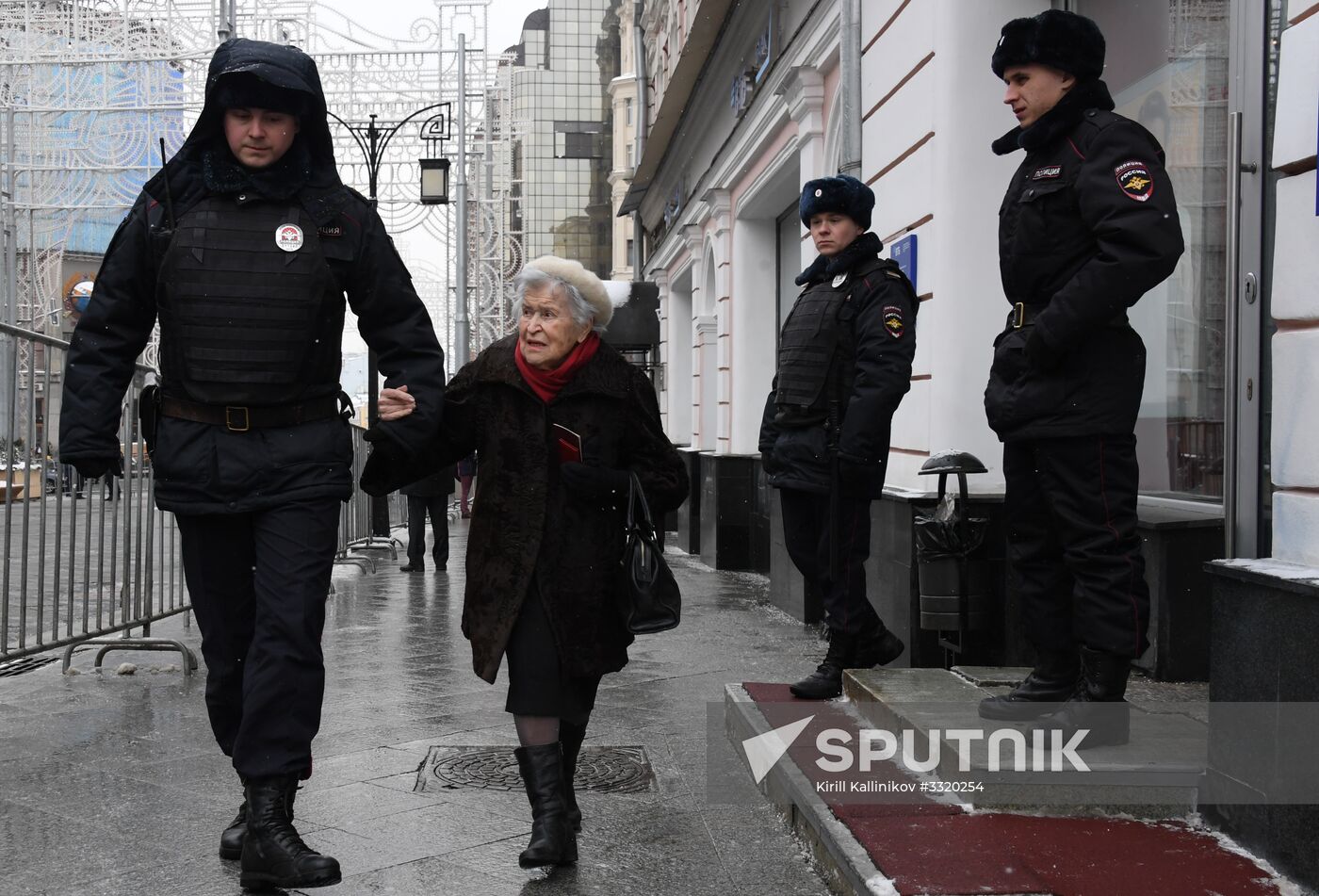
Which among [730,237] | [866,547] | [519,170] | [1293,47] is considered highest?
[519,170]

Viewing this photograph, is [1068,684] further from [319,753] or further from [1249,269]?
[319,753]

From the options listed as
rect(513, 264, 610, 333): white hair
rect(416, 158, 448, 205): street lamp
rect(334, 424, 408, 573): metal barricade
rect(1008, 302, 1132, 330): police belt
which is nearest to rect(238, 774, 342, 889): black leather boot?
rect(513, 264, 610, 333): white hair

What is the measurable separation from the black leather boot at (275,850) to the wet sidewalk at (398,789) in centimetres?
14

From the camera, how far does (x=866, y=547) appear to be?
5.75 meters

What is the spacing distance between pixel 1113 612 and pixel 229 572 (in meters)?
2.52

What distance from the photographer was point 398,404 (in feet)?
Result: 13.3

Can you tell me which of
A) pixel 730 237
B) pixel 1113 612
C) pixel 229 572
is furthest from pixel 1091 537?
pixel 730 237

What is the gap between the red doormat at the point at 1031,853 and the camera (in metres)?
3.36

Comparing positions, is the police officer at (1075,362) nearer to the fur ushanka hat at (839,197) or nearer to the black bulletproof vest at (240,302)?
the fur ushanka hat at (839,197)

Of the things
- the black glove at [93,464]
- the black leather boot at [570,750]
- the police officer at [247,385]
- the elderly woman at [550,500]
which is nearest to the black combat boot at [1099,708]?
the elderly woman at [550,500]

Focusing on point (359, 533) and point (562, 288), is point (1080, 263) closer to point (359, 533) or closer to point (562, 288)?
point (562, 288)

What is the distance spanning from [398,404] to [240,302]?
52 centimetres

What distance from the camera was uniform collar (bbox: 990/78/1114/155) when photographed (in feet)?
13.9

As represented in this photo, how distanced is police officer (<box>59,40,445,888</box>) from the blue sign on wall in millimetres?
3918
